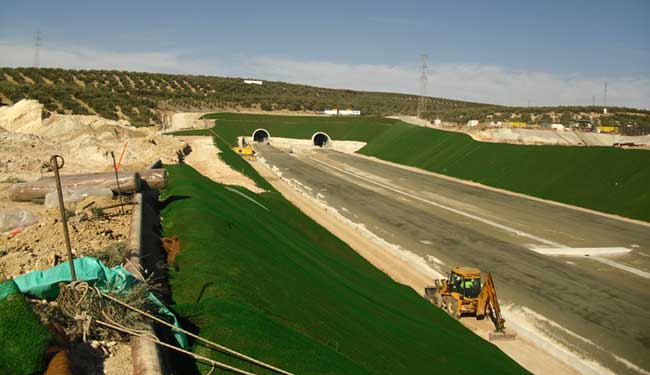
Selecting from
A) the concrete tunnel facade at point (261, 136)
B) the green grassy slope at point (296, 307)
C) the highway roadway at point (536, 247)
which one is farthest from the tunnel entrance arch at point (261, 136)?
the green grassy slope at point (296, 307)

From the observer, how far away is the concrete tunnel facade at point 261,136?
346 feet

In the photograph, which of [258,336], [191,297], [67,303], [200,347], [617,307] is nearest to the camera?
[67,303]

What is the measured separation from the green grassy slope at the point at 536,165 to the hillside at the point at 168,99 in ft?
59.4

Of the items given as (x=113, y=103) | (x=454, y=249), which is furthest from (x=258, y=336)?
(x=113, y=103)

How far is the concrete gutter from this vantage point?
7539 mm

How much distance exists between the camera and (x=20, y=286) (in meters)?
8.34

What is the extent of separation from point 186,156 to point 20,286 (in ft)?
156

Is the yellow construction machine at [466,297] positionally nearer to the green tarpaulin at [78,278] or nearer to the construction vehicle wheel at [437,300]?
the construction vehicle wheel at [437,300]

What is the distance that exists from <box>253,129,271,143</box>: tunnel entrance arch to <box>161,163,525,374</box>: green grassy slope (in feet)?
270

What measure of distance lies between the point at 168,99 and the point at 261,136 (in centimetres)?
3101

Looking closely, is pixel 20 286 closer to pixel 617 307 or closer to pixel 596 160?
pixel 617 307

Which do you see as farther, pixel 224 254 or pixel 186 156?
pixel 186 156

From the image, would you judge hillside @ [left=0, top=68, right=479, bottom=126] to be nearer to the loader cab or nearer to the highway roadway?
the highway roadway

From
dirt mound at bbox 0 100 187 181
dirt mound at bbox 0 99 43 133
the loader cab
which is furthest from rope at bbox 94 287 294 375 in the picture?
dirt mound at bbox 0 99 43 133
